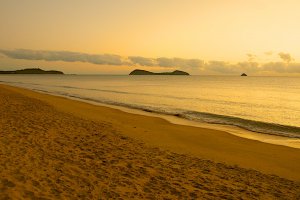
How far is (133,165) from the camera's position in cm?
905

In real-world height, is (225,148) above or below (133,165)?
below

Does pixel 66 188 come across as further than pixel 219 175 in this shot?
No

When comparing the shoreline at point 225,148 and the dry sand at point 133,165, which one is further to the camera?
the shoreline at point 225,148

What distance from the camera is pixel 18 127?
13086 millimetres

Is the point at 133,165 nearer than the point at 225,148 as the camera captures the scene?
Yes

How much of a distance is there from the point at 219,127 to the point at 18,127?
12.6m

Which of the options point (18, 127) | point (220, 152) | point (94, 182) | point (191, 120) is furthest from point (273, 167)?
point (191, 120)

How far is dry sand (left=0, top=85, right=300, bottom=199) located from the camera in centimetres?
698

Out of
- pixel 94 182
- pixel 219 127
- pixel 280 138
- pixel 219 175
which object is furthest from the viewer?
pixel 219 127

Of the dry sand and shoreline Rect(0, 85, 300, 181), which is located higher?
the dry sand

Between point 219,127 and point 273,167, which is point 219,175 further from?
point 219,127

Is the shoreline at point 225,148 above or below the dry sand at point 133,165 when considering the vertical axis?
below

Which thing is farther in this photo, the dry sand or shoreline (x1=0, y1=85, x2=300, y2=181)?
shoreline (x1=0, y1=85, x2=300, y2=181)

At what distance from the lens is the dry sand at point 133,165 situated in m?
6.98
